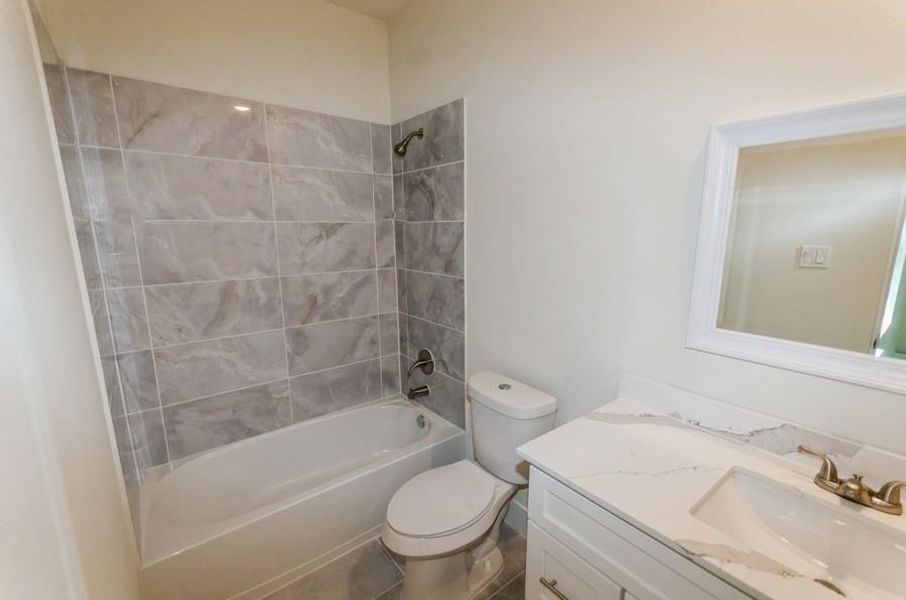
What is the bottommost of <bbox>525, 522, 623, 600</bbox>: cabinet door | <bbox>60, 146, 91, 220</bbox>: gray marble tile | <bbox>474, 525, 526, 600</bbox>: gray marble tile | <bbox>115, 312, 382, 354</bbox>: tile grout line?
<bbox>474, 525, 526, 600</bbox>: gray marble tile

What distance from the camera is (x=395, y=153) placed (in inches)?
87.1

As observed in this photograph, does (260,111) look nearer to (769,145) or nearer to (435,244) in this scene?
(435,244)

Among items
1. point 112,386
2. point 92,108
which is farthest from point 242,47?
point 112,386

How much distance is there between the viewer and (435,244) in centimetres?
204

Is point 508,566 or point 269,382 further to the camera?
point 269,382

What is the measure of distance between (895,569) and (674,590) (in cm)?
41

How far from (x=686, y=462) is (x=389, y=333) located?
1.76 metres

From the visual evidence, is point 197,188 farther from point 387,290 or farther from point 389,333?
point 389,333

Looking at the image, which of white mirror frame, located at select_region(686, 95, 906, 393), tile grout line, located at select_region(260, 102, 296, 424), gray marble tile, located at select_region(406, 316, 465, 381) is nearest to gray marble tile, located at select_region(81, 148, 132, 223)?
tile grout line, located at select_region(260, 102, 296, 424)

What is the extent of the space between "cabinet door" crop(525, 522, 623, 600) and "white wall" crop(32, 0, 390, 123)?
7.01ft

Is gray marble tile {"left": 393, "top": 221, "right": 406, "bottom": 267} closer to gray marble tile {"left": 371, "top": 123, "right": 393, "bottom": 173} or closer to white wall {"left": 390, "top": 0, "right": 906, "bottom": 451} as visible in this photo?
gray marble tile {"left": 371, "top": 123, "right": 393, "bottom": 173}

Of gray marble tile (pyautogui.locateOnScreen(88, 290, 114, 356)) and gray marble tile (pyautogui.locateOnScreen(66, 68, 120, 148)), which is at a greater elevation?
gray marble tile (pyautogui.locateOnScreen(66, 68, 120, 148))

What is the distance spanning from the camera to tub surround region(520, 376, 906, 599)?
71cm

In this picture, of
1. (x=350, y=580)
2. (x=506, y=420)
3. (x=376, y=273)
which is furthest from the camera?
(x=376, y=273)
